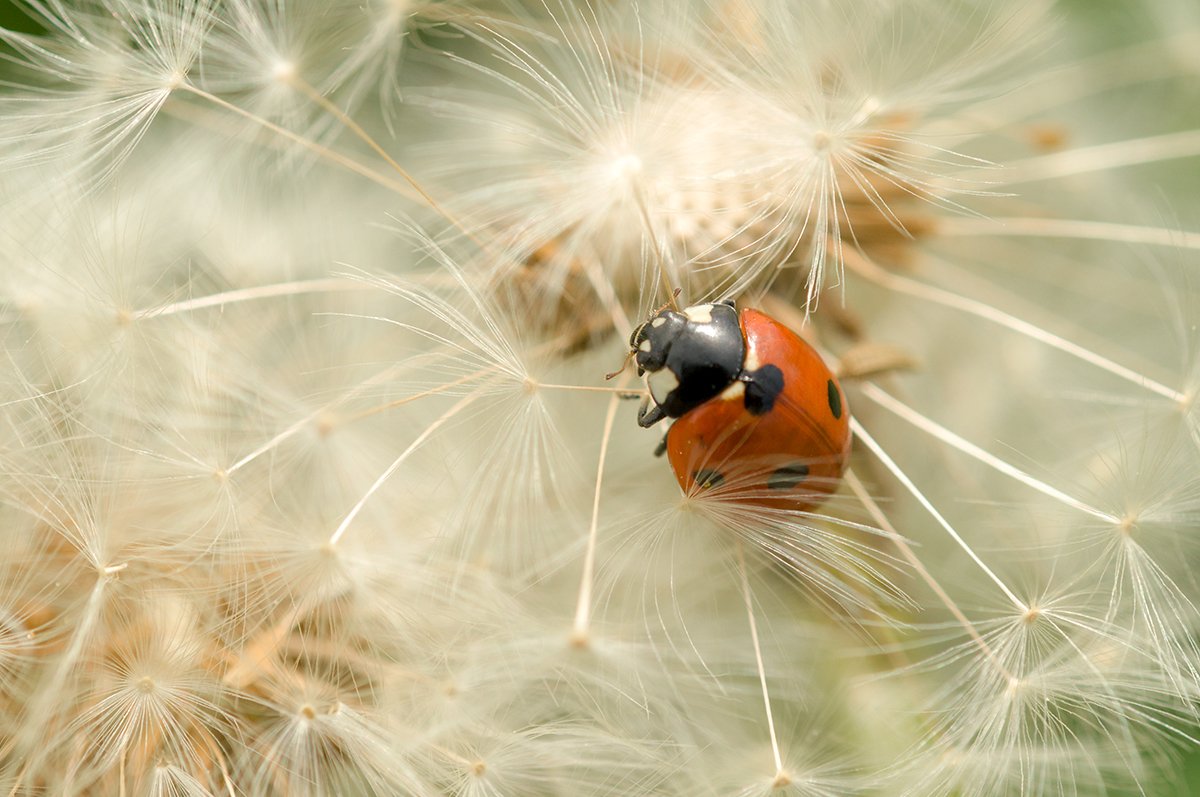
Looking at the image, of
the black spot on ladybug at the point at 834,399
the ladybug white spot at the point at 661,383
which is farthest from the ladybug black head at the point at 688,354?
the black spot on ladybug at the point at 834,399

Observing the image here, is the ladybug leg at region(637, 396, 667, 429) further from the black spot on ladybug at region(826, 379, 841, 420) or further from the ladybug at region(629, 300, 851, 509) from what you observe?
the black spot on ladybug at region(826, 379, 841, 420)

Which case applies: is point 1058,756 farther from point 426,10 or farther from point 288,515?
point 426,10

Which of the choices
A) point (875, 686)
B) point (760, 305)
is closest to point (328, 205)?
point (760, 305)

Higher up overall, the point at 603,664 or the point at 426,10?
the point at 426,10

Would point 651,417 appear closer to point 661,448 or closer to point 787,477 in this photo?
point 661,448

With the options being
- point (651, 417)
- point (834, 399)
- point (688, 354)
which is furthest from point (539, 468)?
point (834, 399)

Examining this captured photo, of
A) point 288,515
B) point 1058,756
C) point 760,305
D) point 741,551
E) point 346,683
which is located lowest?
point 1058,756

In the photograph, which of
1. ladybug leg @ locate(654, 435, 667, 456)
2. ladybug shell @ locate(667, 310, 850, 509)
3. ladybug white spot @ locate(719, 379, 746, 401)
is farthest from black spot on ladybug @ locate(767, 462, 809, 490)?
ladybug leg @ locate(654, 435, 667, 456)
